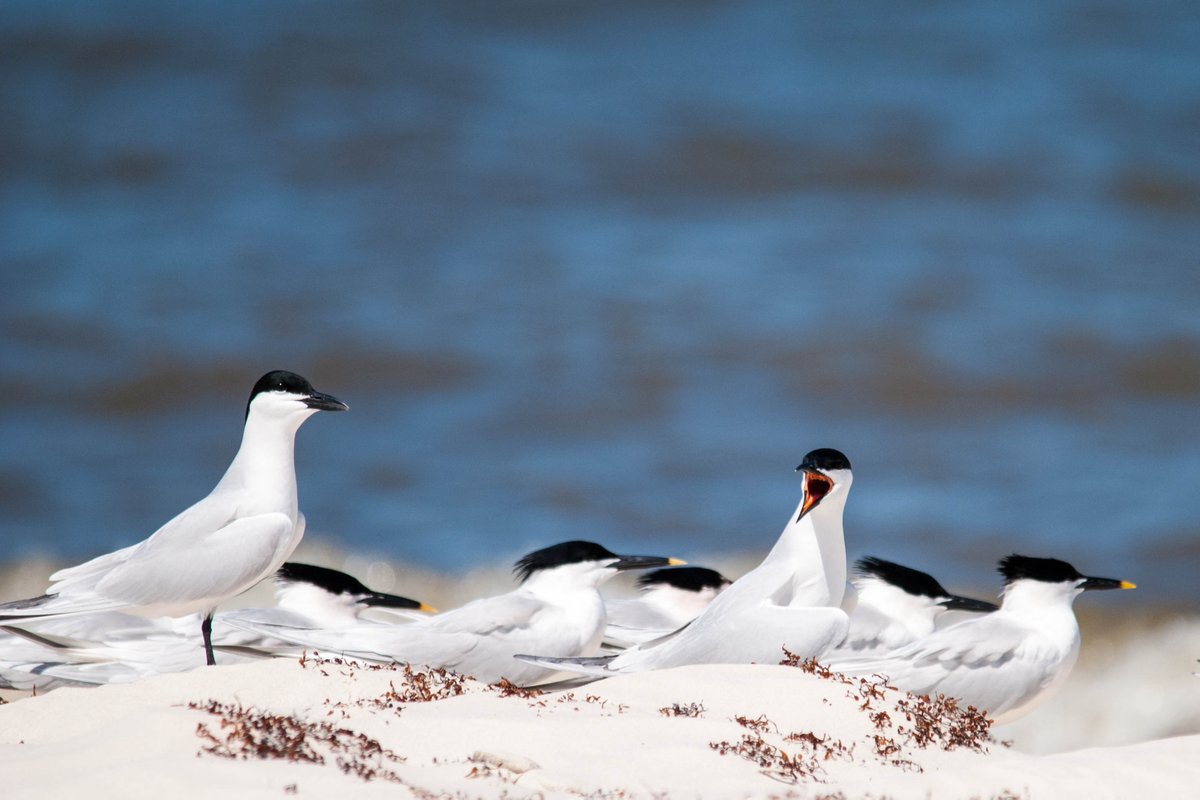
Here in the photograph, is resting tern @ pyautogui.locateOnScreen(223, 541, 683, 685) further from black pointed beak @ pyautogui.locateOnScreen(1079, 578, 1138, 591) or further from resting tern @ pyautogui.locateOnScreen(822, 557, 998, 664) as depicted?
black pointed beak @ pyautogui.locateOnScreen(1079, 578, 1138, 591)

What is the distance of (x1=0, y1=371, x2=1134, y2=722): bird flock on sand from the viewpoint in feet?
21.7

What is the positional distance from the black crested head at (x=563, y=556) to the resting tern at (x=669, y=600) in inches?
59.1

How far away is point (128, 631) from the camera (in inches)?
302

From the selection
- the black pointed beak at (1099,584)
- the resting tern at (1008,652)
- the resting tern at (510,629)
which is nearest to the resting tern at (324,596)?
the resting tern at (510,629)

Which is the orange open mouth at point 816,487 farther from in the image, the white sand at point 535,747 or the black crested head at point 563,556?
the white sand at point 535,747

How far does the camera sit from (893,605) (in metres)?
8.45

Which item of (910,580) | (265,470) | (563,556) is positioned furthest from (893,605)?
(265,470)

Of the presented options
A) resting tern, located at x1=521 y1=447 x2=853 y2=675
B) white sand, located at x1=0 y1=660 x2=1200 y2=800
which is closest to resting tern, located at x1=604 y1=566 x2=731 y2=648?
resting tern, located at x1=521 y1=447 x2=853 y2=675

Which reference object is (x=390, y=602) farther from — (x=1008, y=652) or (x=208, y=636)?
(x=1008, y=652)

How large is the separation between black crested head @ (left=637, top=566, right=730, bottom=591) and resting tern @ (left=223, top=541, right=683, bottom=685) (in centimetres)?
161

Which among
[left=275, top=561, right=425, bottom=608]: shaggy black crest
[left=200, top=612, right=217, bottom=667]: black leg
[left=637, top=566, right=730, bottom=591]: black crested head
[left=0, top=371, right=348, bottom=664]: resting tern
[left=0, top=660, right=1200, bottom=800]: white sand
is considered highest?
[left=637, top=566, right=730, bottom=591]: black crested head

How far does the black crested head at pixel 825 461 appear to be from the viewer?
23.4 feet

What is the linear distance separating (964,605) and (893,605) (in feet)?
2.33

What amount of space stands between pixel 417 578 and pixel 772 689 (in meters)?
8.83
